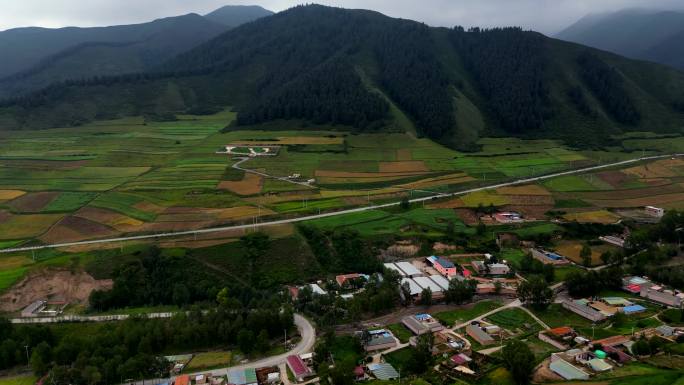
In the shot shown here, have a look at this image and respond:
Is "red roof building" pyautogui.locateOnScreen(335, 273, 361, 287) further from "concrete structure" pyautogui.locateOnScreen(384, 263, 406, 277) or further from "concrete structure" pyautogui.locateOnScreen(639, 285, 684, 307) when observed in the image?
"concrete structure" pyautogui.locateOnScreen(639, 285, 684, 307)

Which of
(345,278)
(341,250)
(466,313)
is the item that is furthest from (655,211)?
(345,278)

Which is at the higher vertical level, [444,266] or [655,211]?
[655,211]

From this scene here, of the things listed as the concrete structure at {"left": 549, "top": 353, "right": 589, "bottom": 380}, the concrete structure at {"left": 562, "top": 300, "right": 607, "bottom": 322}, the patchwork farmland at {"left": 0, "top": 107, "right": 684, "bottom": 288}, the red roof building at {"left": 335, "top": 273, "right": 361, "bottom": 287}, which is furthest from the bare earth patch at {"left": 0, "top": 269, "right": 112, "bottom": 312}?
the concrete structure at {"left": 562, "top": 300, "right": 607, "bottom": 322}

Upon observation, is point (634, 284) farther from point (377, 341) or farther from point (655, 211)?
point (377, 341)

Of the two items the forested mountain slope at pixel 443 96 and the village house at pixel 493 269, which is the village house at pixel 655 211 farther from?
the forested mountain slope at pixel 443 96

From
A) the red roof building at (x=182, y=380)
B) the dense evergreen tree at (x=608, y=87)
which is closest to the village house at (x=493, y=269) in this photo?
the red roof building at (x=182, y=380)
